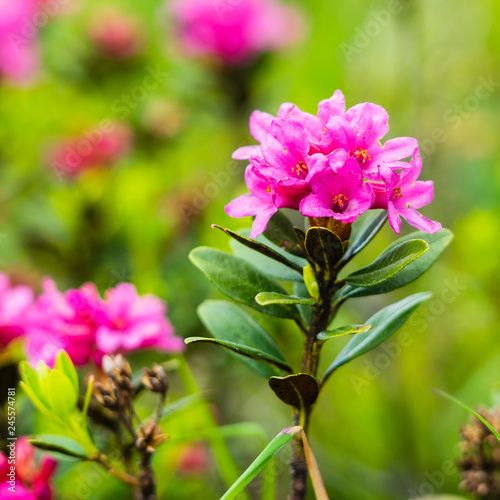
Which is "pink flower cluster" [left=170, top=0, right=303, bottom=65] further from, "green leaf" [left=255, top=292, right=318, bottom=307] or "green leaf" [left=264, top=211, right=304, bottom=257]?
"green leaf" [left=255, top=292, right=318, bottom=307]

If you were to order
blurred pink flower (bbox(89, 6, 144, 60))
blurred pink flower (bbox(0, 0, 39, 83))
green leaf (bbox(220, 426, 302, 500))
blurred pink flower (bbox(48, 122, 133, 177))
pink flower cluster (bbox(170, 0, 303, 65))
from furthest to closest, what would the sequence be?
1. blurred pink flower (bbox(0, 0, 39, 83))
2. blurred pink flower (bbox(89, 6, 144, 60))
3. pink flower cluster (bbox(170, 0, 303, 65))
4. blurred pink flower (bbox(48, 122, 133, 177))
5. green leaf (bbox(220, 426, 302, 500))

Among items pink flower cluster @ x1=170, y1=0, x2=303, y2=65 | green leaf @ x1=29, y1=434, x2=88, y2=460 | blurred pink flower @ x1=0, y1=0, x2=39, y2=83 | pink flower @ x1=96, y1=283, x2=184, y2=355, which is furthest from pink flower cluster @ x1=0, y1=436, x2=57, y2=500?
blurred pink flower @ x1=0, y1=0, x2=39, y2=83

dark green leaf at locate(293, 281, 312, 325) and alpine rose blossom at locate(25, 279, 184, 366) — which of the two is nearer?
dark green leaf at locate(293, 281, 312, 325)

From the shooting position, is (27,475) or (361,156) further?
(27,475)

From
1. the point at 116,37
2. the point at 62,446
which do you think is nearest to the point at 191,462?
the point at 62,446

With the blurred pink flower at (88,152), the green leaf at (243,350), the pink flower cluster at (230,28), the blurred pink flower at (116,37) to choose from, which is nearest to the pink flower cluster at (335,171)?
the green leaf at (243,350)

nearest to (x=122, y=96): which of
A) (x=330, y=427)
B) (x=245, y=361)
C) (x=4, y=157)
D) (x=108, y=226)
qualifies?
(x=4, y=157)

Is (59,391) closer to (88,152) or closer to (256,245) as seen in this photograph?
(256,245)

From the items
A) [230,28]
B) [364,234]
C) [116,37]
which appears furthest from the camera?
[116,37]
